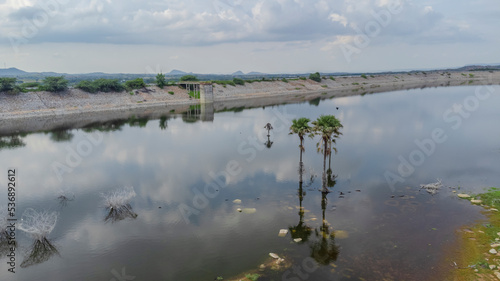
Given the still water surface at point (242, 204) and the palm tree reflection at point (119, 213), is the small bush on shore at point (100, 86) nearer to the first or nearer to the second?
the still water surface at point (242, 204)

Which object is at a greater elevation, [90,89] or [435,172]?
[90,89]

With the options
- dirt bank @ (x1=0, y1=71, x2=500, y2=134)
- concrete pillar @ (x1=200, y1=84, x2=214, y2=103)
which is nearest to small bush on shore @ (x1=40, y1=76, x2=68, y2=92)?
dirt bank @ (x1=0, y1=71, x2=500, y2=134)

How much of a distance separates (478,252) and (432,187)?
14030 millimetres

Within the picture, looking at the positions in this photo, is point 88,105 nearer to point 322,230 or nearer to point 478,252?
point 322,230

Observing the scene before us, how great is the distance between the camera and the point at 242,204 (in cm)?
3512

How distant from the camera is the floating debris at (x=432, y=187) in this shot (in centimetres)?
3747

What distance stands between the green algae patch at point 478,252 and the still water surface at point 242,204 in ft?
3.39

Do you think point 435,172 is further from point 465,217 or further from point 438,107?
point 438,107

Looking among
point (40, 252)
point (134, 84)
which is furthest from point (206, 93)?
point (40, 252)

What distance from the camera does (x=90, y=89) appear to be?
11719 centimetres

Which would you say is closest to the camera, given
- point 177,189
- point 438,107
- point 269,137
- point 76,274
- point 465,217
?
point 76,274

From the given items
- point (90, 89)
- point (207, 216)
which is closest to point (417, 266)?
point (207, 216)

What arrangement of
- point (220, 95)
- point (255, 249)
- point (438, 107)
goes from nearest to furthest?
point (255, 249)
point (438, 107)
point (220, 95)

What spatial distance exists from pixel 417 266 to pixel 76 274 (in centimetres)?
2464
